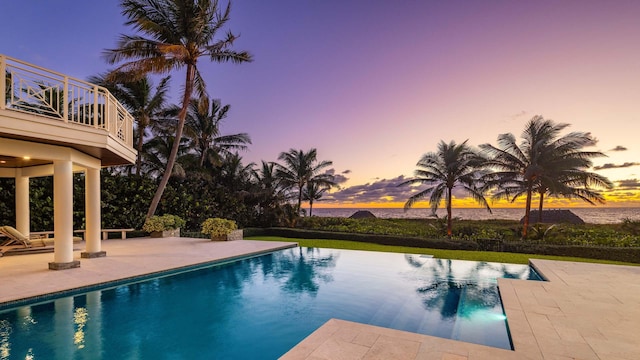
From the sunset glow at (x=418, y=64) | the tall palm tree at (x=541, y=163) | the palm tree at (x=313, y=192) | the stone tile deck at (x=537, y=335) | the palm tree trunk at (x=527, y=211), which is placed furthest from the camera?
the palm tree at (x=313, y=192)

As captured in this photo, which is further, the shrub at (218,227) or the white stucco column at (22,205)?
the shrub at (218,227)

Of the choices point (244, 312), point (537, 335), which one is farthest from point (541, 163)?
point (244, 312)

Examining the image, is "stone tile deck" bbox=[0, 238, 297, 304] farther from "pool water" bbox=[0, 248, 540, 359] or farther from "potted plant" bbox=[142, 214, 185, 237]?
"potted plant" bbox=[142, 214, 185, 237]

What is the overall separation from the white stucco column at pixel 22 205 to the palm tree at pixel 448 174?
17107mm

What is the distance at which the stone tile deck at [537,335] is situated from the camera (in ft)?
11.9

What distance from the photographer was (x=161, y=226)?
50.2 feet

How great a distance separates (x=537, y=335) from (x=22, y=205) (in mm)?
16404

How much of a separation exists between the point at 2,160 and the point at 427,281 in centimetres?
1387

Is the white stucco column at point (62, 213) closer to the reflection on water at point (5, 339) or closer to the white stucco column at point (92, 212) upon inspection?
the white stucco column at point (92, 212)

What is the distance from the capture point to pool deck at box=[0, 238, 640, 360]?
3705mm

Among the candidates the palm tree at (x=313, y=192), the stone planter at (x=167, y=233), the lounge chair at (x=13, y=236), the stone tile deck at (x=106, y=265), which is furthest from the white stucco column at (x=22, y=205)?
the palm tree at (x=313, y=192)

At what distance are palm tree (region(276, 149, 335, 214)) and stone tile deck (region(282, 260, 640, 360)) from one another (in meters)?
17.2

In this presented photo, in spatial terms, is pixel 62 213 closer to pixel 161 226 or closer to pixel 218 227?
pixel 218 227

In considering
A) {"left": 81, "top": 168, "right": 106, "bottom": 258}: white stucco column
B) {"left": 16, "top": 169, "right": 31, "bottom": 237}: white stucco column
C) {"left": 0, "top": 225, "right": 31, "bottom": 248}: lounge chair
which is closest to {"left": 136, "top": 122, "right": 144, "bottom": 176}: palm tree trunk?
{"left": 16, "top": 169, "right": 31, "bottom": 237}: white stucco column
